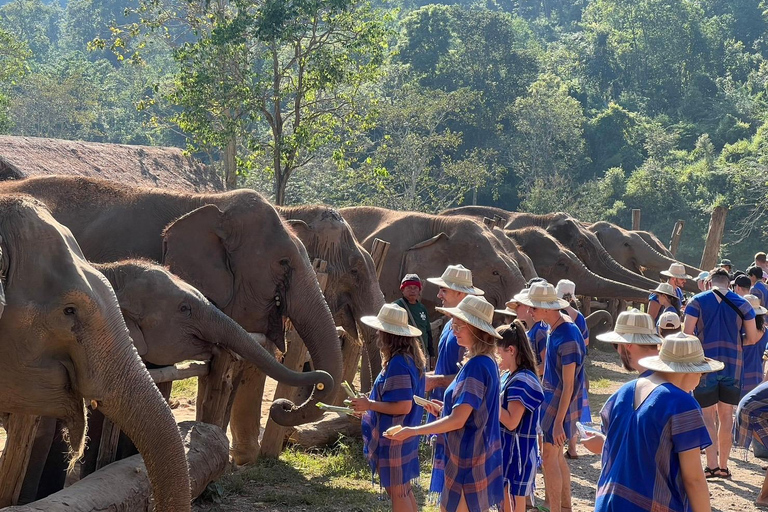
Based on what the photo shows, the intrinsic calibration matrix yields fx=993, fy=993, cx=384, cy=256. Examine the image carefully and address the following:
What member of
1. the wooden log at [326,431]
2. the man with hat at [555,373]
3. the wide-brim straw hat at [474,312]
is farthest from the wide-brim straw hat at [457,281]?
the wooden log at [326,431]

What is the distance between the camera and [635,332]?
15.8 feet

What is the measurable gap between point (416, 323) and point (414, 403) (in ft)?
8.35

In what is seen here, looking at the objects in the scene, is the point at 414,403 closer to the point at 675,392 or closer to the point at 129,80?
Result: the point at 675,392

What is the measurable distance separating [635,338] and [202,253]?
161 inches

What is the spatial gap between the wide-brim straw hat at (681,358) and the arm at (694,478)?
13.8 inches

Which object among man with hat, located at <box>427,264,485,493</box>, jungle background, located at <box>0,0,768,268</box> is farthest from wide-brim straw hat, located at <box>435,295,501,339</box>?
jungle background, located at <box>0,0,768,268</box>

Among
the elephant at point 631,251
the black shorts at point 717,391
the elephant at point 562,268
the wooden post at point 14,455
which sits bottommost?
the elephant at point 631,251

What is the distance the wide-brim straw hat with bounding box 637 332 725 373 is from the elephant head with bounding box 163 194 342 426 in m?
3.82

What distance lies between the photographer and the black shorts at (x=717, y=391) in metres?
8.62

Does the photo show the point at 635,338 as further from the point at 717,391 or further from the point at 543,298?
the point at 717,391

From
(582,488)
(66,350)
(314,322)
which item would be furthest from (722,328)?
(66,350)

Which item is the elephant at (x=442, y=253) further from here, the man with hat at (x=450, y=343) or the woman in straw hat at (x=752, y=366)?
the man with hat at (x=450, y=343)

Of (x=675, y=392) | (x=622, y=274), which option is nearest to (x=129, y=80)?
(x=622, y=274)

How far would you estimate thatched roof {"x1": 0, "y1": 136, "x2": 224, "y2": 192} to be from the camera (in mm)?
12502
